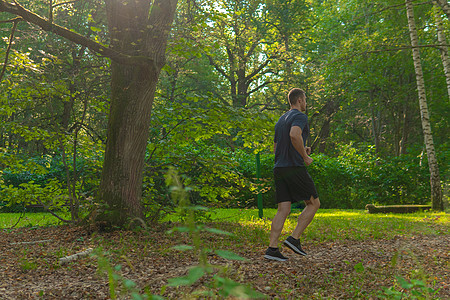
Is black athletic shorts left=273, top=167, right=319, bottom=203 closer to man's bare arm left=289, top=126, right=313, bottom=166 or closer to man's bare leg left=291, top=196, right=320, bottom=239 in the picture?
man's bare leg left=291, top=196, right=320, bottom=239

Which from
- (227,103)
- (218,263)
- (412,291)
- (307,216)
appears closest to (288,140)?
(307,216)

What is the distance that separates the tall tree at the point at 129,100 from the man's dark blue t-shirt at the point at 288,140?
2753mm

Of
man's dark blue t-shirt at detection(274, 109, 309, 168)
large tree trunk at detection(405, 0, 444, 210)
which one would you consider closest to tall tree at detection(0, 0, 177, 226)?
man's dark blue t-shirt at detection(274, 109, 309, 168)

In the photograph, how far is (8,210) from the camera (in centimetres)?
1569

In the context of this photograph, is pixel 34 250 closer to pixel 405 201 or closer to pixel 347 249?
pixel 347 249

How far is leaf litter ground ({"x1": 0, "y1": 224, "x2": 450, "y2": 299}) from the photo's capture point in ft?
11.8

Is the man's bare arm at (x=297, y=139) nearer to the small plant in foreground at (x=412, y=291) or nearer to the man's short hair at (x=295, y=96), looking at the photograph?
the man's short hair at (x=295, y=96)

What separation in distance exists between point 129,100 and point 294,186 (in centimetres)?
341

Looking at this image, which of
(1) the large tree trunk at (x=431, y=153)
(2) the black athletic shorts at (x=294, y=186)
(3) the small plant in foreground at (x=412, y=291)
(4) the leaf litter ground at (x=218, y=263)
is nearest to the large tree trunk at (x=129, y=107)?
(4) the leaf litter ground at (x=218, y=263)

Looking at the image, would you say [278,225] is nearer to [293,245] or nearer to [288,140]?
[293,245]

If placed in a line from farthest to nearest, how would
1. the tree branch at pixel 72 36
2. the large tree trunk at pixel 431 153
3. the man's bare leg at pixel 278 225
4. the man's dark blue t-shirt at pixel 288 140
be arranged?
1. the large tree trunk at pixel 431 153
2. the tree branch at pixel 72 36
3. the man's dark blue t-shirt at pixel 288 140
4. the man's bare leg at pixel 278 225

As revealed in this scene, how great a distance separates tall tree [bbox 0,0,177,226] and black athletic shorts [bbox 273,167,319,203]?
2.88m

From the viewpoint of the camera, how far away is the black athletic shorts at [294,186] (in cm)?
488

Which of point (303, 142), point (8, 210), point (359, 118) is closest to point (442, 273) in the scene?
point (303, 142)
